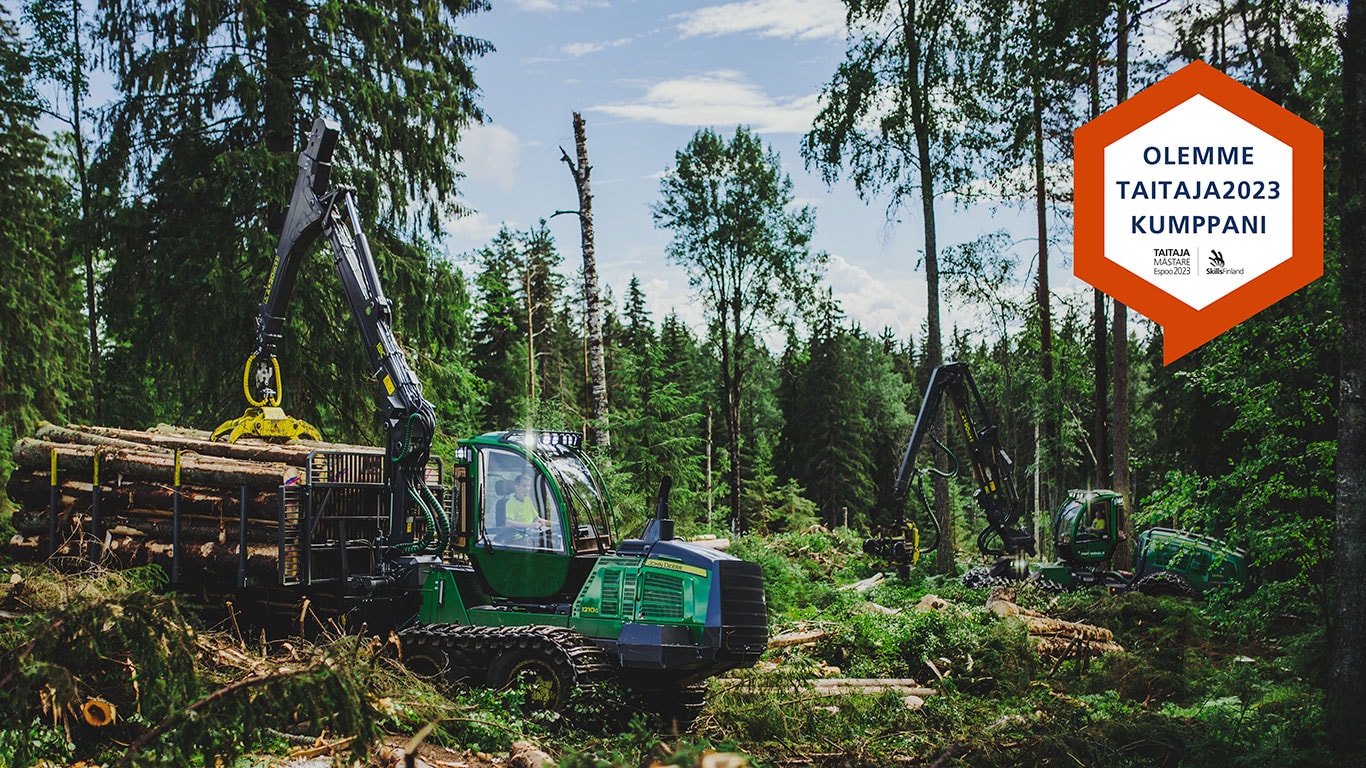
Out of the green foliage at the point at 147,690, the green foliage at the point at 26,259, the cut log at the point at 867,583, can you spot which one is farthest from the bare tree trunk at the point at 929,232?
the green foliage at the point at 26,259

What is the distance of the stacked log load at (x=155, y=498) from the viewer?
9836 millimetres

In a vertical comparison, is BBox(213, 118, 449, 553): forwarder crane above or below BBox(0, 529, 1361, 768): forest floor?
above

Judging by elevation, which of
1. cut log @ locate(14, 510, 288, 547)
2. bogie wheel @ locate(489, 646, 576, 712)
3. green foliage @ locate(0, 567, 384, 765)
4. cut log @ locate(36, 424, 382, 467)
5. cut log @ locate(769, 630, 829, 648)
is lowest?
cut log @ locate(769, 630, 829, 648)

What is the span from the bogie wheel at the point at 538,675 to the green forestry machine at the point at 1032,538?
8.65m

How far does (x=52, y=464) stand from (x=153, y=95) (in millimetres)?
7512

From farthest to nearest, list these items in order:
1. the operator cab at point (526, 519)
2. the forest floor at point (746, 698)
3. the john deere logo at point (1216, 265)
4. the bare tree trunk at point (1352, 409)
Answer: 1. the john deere logo at point (1216, 265)
2. the operator cab at point (526, 519)
3. the bare tree trunk at point (1352, 409)
4. the forest floor at point (746, 698)

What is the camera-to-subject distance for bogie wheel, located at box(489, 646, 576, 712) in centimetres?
816

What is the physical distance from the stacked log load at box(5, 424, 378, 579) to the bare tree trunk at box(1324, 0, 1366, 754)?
8879mm

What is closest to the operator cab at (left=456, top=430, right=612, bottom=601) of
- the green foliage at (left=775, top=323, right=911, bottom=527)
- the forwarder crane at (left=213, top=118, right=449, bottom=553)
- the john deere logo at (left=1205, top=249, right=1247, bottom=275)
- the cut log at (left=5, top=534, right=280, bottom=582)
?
the forwarder crane at (left=213, top=118, right=449, bottom=553)

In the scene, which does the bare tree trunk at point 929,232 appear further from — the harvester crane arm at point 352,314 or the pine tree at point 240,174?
the harvester crane arm at point 352,314

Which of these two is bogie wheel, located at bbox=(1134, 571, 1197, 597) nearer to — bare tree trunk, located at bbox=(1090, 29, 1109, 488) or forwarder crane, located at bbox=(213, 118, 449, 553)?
bare tree trunk, located at bbox=(1090, 29, 1109, 488)

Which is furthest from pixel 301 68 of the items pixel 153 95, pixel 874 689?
pixel 874 689

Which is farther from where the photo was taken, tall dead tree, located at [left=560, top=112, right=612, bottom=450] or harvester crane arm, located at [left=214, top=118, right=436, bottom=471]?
tall dead tree, located at [left=560, top=112, right=612, bottom=450]

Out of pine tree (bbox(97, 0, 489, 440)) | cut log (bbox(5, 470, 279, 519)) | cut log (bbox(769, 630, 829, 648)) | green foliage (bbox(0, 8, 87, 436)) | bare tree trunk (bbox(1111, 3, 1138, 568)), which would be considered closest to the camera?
cut log (bbox(5, 470, 279, 519))
